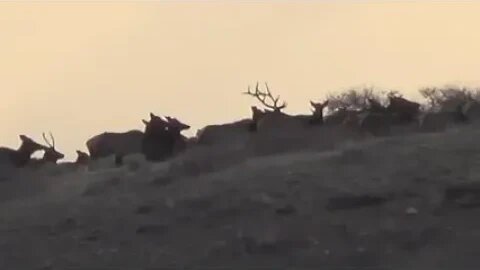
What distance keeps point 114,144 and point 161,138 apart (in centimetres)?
182

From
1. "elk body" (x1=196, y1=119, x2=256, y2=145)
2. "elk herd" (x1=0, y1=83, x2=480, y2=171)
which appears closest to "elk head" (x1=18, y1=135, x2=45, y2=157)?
"elk herd" (x1=0, y1=83, x2=480, y2=171)

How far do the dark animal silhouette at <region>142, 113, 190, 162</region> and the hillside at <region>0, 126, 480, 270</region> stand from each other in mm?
3399

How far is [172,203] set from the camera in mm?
20656

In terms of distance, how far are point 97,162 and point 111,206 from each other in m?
7.27

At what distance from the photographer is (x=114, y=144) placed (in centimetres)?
3053

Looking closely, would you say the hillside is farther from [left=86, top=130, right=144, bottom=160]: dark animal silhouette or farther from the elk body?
[left=86, top=130, right=144, bottom=160]: dark animal silhouette

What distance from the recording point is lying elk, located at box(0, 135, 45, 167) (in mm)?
28337

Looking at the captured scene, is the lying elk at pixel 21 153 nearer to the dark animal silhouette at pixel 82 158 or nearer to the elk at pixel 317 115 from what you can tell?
the dark animal silhouette at pixel 82 158

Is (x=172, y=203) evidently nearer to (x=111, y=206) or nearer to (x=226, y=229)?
(x=111, y=206)

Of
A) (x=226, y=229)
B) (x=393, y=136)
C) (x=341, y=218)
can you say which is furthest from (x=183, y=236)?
(x=393, y=136)

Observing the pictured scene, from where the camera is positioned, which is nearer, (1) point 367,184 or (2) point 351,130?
(1) point 367,184

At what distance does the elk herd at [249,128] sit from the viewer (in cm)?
2755

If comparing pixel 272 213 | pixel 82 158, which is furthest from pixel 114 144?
pixel 272 213

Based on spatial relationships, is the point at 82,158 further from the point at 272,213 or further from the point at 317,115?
the point at 272,213
